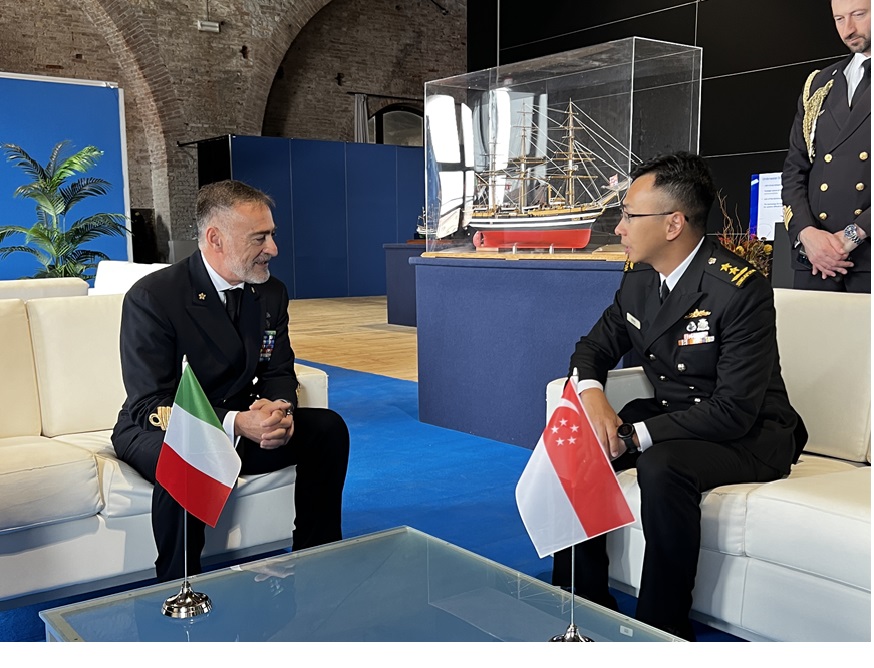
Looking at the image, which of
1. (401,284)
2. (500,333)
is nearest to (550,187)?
(500,333)

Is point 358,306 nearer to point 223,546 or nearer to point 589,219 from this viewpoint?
point 589,219

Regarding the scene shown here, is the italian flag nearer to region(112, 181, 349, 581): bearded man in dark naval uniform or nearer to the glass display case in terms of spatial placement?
region(112, 181, 349, 581): bearded man in dark naval uniform

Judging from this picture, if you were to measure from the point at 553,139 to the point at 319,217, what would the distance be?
9.77 metres

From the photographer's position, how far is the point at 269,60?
45.2 feet

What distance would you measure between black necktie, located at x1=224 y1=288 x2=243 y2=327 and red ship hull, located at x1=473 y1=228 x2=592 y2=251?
6.34ft

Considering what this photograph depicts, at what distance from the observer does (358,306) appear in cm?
1288

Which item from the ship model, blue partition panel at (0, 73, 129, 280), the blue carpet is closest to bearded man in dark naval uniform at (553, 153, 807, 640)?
the blue carpet

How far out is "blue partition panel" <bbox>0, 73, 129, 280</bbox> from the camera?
1014 cm

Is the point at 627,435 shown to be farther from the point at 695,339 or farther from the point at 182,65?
the point at 182,65

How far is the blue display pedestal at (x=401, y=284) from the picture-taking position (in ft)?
32.5

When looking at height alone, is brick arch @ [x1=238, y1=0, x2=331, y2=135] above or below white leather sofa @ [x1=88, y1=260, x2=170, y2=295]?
above

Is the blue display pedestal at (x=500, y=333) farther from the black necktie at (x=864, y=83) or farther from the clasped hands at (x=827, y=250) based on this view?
the black necktie at (x=864, y=83)

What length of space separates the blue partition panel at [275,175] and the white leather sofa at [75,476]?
10.1 meters

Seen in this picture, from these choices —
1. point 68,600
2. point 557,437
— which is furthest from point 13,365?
point 557,437
